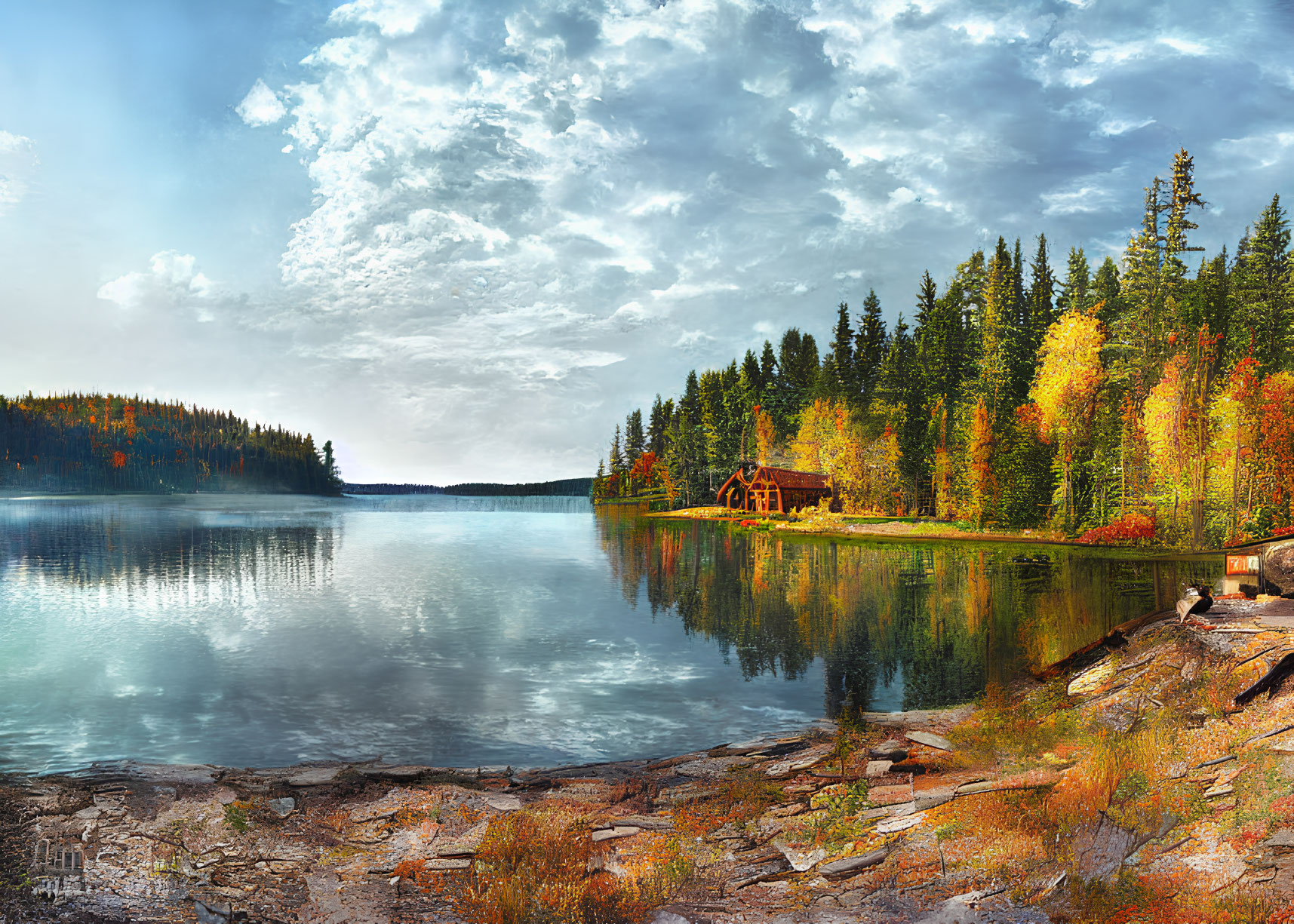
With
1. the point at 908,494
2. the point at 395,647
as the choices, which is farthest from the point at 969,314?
the point at 395,647

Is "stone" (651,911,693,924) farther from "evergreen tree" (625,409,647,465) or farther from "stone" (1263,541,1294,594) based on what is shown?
"evergreen tree" (625,409,647,465)

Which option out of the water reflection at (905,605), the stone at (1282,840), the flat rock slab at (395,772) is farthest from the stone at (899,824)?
the flat rock slab at (395,772)

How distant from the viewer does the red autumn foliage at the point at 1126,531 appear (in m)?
46.1

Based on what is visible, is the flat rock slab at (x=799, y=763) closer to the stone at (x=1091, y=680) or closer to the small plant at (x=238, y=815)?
the stone at (x=1091, y=680)

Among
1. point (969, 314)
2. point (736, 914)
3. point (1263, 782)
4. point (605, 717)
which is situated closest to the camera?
point (736, 914)

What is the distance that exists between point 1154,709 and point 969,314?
8741 cm

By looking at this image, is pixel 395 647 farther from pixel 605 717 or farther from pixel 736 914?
pixel 736 914

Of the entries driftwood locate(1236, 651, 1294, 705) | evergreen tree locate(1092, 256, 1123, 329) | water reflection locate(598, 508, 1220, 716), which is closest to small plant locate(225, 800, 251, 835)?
water reflection locate(598, 508, 1220, 716)

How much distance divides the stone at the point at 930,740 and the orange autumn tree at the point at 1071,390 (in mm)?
45583

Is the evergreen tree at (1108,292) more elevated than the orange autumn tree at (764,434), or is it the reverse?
the evergreen tree at (1108,292)

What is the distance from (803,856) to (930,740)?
17.1 ft

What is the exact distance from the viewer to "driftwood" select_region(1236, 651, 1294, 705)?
10609 mm

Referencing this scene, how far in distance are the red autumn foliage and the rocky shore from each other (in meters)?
39.4

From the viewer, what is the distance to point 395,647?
81.0 feet
